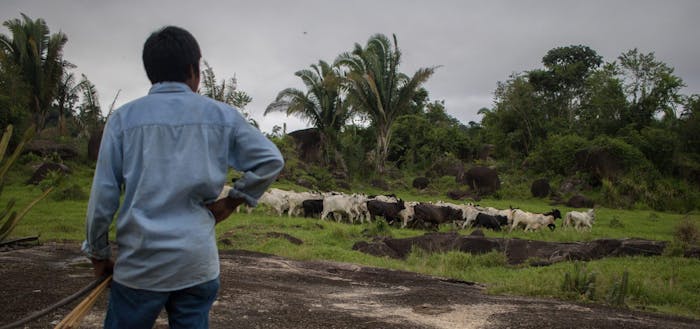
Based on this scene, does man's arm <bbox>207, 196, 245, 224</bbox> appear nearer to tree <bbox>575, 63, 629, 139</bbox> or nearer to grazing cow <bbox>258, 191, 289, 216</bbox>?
grazing cow <bbox>258, 191, 289, 216</bbox>

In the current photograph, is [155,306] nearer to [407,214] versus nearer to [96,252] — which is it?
[96,252]

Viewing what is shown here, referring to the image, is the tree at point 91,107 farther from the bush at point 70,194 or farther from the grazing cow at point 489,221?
the grazing cow at point 489,221

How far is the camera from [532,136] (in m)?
Answer: 34.7

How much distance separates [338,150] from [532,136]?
1169cm

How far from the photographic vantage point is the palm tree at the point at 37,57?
87.9 feet

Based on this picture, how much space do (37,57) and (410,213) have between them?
1917 centimetres

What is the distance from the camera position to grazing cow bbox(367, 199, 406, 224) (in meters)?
17.8

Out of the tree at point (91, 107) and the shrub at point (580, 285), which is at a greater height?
the tree at point (91, 107)

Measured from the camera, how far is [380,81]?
1171 inches

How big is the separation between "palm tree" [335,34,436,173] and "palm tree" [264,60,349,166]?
1158 millimetres

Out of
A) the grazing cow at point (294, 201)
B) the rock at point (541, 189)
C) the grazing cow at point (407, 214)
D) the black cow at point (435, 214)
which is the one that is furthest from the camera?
the rock at point (541, 189)

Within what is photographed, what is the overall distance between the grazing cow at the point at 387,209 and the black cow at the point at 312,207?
1.55 m

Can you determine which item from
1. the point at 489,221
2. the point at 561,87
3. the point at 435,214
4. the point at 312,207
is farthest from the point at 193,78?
the point at 561,87

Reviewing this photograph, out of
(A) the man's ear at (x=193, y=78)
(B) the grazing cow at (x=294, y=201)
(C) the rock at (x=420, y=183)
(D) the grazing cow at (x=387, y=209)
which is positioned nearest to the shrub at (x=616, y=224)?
(D) the grazing cow at (x=387, y=209)
